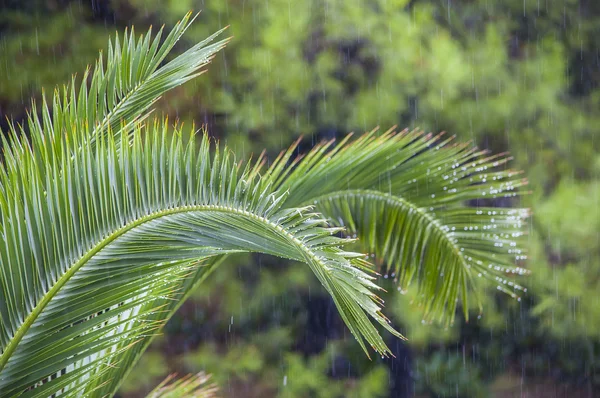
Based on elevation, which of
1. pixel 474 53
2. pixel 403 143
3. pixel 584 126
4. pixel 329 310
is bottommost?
pixel 329 310

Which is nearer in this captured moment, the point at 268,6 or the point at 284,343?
the point at 268,6

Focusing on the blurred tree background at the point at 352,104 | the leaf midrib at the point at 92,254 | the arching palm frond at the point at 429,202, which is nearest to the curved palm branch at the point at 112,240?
the leaf midrib at the point at 92,254

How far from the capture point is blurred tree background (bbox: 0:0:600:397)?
5852 millimetres

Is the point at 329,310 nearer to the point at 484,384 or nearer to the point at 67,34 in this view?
the point at 484,384

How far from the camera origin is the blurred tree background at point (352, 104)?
5.85 meters

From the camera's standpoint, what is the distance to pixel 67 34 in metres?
5.96

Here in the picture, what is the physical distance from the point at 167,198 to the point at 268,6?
442 cm

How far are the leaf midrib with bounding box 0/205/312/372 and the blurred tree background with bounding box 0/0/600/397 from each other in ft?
14.0

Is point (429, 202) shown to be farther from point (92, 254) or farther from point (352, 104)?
point (352, 104)

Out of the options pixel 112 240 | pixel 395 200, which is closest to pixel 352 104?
pixel 395 200

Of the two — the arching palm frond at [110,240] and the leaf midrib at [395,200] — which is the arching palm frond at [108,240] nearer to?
the arching palm frond at [110,240]

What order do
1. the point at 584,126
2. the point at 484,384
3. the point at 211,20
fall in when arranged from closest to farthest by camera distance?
the point at 211,20
the point at 584,126
the point at 484,384

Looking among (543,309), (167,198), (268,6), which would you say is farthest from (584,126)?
(167,198)

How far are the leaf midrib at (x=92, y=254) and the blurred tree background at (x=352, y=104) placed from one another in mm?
4273
